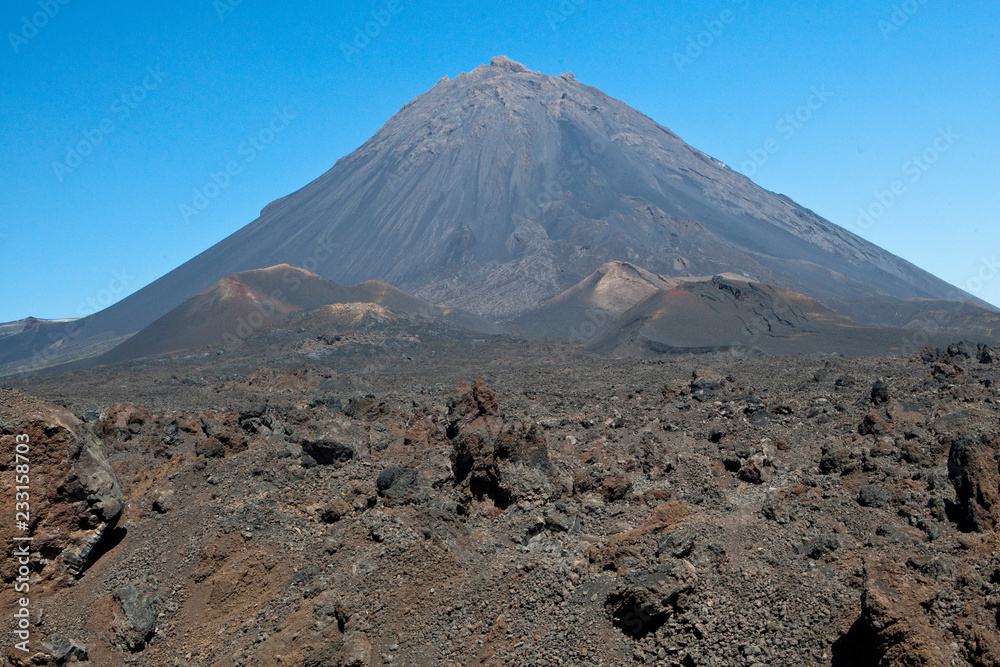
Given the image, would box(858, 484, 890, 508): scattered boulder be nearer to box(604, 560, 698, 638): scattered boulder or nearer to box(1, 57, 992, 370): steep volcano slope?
box(604, 560, 698, 638): scattered boulder

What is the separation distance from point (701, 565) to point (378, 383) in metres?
25.6

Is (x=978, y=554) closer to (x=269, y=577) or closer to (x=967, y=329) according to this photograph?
(x=269, y=577)

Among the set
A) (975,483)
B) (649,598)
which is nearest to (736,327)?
(975,483)

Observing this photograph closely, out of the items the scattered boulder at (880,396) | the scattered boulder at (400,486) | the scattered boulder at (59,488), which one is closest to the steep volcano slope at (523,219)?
the scattered boulder at (880,396)

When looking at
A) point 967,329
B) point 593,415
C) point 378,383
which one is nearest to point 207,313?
point 378,383

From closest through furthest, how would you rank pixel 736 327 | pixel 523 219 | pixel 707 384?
pixel 707 384
pixel 736 327
pixel 523 219

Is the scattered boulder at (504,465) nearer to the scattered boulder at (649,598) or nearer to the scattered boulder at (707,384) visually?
the scattered boulder at (649,598)

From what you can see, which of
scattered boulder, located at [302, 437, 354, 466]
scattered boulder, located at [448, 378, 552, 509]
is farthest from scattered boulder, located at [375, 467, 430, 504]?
scattered boulder, located at [302, 437, 354, 466]

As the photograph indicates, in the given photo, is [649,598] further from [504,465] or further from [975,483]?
[975,483]

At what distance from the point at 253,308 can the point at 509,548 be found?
169ft

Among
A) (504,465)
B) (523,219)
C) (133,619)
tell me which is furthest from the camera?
(523,219)

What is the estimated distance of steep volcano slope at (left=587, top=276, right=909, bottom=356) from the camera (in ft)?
132

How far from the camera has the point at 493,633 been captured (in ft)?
21.5

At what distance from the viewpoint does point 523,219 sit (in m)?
98.9
